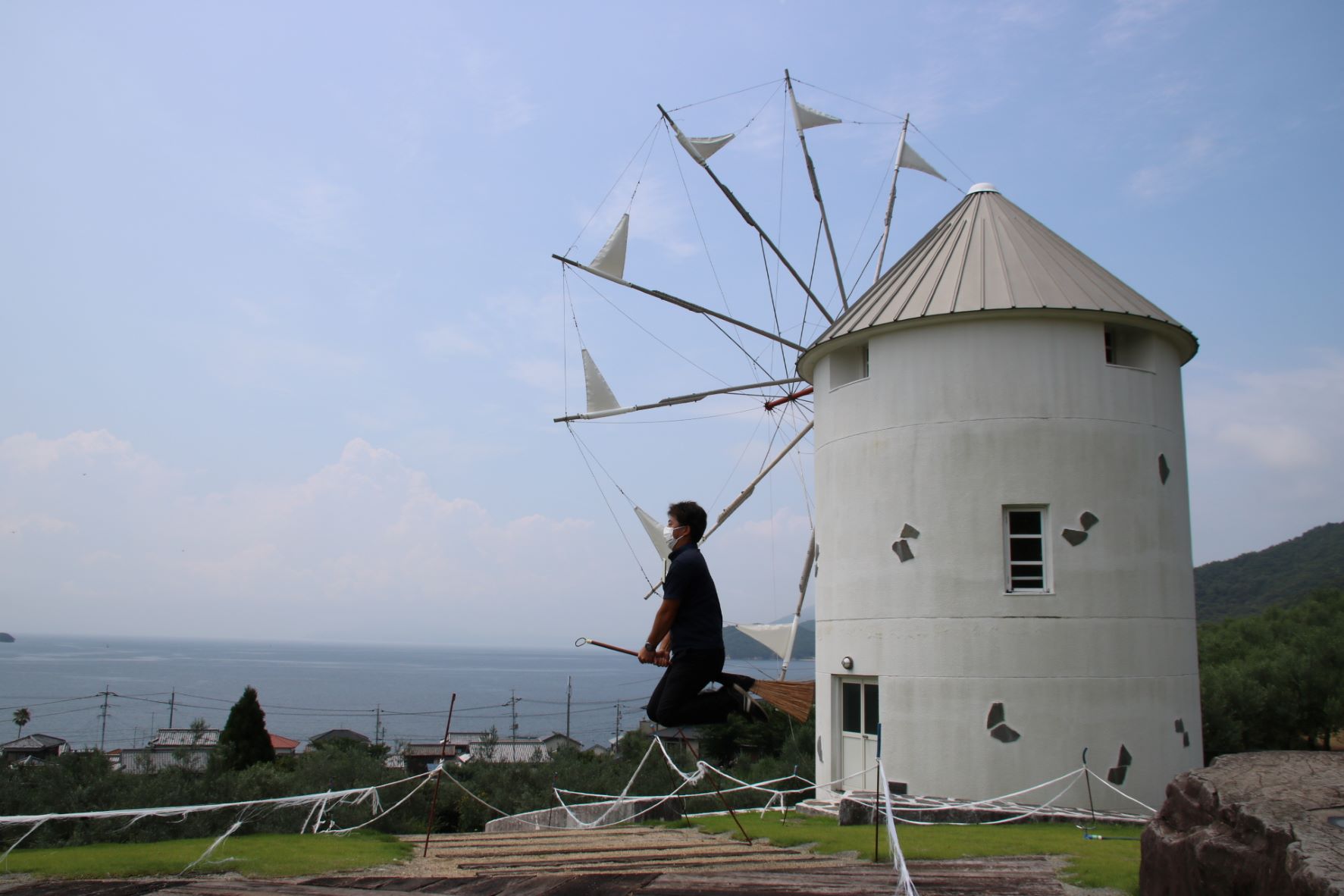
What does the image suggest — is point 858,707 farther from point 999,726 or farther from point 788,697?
point 788,697

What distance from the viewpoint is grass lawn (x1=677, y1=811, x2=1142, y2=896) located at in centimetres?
705

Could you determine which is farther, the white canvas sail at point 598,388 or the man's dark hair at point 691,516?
the white canvas sail at point 598,388

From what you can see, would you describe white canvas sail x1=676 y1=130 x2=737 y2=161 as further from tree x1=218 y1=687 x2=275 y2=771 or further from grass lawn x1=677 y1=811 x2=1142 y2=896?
tree x1=218 y1=687 x2=275 y2=771

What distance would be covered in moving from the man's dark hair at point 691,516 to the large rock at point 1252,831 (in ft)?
11.2

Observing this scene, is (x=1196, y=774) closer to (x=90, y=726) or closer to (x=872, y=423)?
(x=872, y=423)

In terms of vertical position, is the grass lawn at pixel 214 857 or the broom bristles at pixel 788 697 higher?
the broom bristles at pixel 788 697

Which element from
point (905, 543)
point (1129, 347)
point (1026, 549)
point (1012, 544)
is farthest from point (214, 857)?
point (1129, 347)

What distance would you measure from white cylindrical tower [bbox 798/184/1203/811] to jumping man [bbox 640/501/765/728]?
8.21 m

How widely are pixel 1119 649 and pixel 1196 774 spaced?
985cm

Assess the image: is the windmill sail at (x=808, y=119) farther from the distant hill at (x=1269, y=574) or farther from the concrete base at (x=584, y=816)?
the distant hill at (x=1269, y=574)

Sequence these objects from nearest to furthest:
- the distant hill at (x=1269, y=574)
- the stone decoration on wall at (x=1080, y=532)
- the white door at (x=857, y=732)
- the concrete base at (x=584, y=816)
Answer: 1. the concrete base at (x=584, y=816)
2. the stone decoration on wall at (x=1080, y=532)
3. the white door at (x=857, y=732)
4. the distant hill at (x=1269, y=574)

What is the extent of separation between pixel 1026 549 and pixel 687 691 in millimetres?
9278

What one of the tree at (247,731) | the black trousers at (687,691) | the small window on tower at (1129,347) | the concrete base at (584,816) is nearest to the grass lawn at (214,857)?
the black trousers at (687,691)

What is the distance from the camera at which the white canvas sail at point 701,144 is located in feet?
75.4
